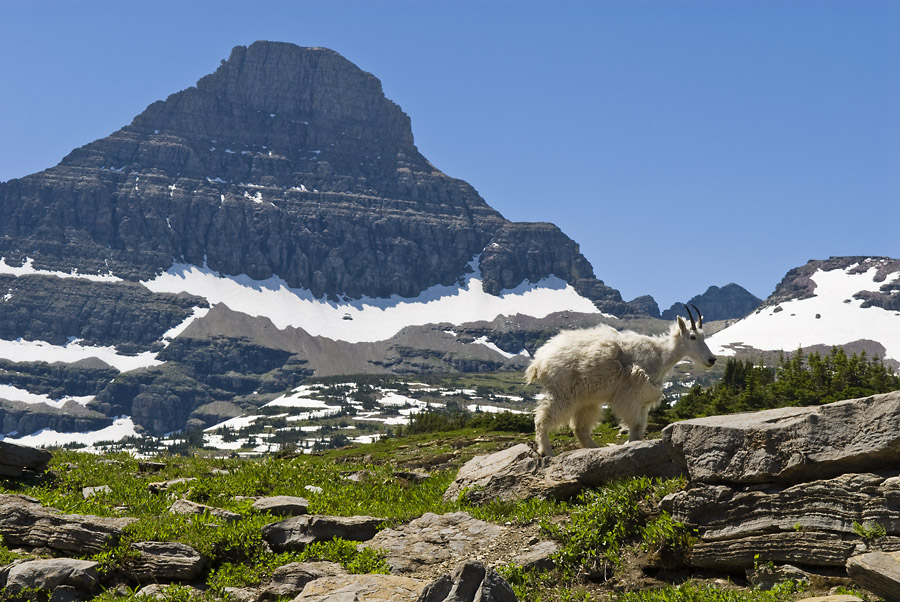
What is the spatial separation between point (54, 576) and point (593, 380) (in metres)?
12.3

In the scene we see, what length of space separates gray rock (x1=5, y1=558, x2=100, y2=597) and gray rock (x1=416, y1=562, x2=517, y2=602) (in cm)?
610

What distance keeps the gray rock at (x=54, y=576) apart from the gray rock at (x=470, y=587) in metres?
6.10

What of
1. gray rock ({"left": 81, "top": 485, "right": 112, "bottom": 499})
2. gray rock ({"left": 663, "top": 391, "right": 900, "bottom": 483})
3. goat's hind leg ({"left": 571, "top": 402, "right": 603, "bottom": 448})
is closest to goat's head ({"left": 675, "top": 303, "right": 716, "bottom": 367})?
goat's hind leg ({"left": 571, "top": 402, "right": 603, "bottom": 448})

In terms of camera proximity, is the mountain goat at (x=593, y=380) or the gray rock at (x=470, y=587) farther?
the mountain goat at (x=593, y=380)

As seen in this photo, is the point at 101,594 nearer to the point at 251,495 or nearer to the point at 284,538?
the point at 284,538

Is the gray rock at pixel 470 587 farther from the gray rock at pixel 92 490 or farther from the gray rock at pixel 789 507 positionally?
the gray rock at pixel 92 490

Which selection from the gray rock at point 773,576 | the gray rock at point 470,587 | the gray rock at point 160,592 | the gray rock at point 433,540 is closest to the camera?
the gray rock at point 470,587

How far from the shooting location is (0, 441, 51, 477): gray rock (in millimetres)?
19125

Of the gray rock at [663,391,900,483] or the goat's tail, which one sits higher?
the goat's tail

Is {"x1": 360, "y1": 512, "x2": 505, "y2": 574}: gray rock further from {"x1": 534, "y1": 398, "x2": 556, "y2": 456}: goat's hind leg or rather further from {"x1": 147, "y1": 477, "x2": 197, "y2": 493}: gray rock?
{"x1": 147, "y1": 477, "x2": 197, "y2": 493}: gray rock

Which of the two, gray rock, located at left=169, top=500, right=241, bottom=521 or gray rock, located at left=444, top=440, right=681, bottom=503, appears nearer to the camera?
gray rock, located at left=444, top=440, right=681, bottom=503

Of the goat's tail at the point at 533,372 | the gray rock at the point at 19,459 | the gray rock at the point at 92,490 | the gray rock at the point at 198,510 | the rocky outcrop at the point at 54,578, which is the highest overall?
the goat's tail at the point at 533,372

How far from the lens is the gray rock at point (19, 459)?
19.1 meters

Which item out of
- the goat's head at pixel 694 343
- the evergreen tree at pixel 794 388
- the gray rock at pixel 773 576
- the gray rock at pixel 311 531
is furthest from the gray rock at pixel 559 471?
the evergreen tree at pixel 794 388
